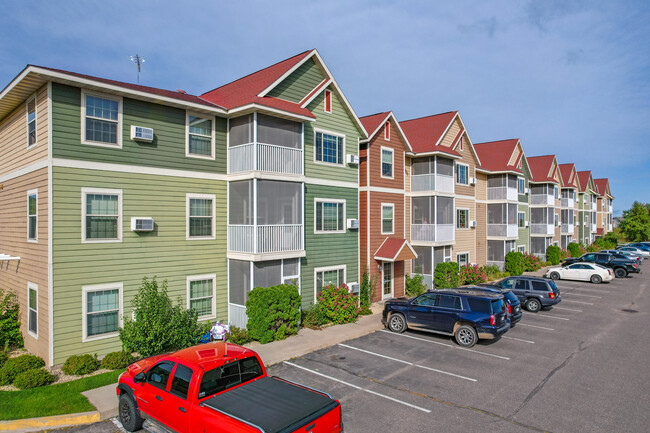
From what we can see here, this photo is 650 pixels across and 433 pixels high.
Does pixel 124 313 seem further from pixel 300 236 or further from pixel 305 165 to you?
pixel 305 165

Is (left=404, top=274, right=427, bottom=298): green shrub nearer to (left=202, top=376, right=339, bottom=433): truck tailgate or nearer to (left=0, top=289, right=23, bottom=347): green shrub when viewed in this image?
(left=202, top=376, right=339, bottom=433): truck tailgate

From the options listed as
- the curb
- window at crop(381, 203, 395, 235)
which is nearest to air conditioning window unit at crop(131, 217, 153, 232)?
the curb

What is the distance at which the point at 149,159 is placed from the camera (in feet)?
45.6

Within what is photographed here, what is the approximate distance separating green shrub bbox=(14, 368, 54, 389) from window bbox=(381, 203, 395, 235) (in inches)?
621

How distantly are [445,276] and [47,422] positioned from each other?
20.3 m

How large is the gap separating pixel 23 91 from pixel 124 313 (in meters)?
7.88

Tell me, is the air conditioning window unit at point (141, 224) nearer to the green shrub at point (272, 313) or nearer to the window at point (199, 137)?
the window at point (199, 137)

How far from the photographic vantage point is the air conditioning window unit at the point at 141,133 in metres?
13.4

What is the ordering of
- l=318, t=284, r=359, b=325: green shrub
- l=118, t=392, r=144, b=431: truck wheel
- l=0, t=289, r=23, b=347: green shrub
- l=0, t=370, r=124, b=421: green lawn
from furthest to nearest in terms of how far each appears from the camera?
l=318, t=284, r=359, b=325: green shrub
l=0, t=289, r=23, b=347: green shrub
l=0, t=370, r=124, b=421: green lawn
l=118, t=392, r=144, b=431: truck wheel

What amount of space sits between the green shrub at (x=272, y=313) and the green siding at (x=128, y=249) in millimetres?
1910

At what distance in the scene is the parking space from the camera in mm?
8805

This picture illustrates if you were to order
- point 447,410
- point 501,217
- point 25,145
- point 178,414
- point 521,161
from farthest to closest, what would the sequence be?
point 521,161 < point 501,217 < point 25,145 < point 447,410 < point 178,414

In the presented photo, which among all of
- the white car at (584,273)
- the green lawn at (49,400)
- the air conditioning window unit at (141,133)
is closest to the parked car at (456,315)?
the green lawn at (49,400)

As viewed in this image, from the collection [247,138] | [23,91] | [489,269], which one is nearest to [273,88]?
[247,138]
